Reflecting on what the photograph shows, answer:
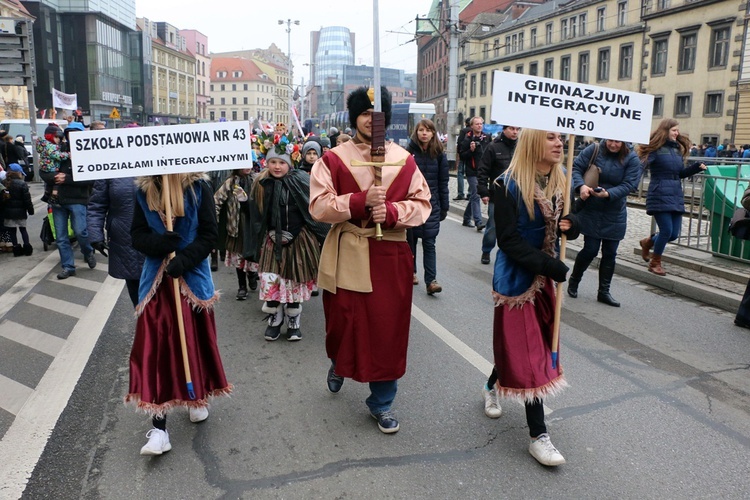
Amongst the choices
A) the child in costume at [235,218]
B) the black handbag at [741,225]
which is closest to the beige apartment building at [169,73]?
the child in costume at [235,218]

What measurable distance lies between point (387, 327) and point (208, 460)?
1.21 metres

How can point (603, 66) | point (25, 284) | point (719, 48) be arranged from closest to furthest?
point (25, 284), point (719, 48), point (603, 66)

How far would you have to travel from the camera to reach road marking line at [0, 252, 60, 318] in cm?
674

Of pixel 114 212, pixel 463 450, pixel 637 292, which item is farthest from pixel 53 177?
pixel 637 292

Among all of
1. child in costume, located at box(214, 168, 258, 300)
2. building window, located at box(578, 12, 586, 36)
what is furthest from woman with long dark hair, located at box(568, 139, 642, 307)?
building window, located at box(578, 12, 586, 36)

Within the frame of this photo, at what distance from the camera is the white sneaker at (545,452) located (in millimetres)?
3287

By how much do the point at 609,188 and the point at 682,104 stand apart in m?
35.0

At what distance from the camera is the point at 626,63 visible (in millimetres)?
41781

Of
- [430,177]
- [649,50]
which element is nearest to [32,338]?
[430,177]

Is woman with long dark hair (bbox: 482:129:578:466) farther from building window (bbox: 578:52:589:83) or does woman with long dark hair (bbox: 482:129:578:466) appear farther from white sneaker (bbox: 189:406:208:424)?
building window (bbox: 578:52:589:83)

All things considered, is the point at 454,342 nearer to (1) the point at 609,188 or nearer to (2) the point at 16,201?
(1) the point at 609,188

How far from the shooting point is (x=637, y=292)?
7285 mm

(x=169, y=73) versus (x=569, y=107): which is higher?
(x=169, y=73)

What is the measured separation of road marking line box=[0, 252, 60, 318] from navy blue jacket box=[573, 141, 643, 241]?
602 cm
